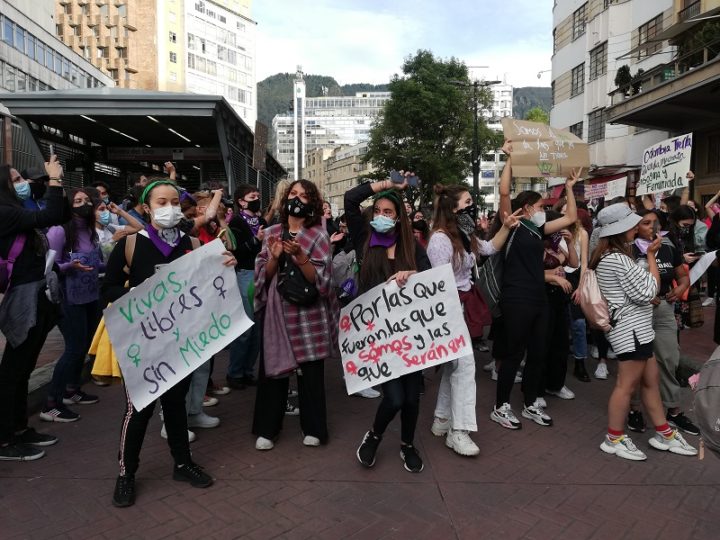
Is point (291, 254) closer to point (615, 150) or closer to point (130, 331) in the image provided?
point (130, 331)

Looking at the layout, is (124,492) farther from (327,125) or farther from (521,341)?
(327,125)

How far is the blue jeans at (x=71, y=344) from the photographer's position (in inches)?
194

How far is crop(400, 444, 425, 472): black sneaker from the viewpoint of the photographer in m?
3.93

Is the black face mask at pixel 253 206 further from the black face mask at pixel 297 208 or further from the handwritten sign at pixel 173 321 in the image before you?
the handwritten sign at pixel 173 321

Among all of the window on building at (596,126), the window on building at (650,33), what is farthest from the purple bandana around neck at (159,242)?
the window on building at (596,126)

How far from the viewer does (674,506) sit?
352 cm

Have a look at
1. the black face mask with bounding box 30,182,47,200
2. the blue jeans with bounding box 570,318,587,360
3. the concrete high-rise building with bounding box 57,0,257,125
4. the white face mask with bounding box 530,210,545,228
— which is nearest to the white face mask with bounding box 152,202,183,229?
the black face mask with bounding box 30,182,47,200

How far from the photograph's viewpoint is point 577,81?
2869cm

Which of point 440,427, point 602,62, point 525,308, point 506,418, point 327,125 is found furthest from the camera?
point 327,125

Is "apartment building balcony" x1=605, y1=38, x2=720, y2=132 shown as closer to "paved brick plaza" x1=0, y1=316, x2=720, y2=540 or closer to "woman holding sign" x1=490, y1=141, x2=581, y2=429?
"woman holding sign" x1=490, y1=141, x2=581, y2=429

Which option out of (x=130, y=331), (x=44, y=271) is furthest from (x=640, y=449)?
(x=44, y=271)

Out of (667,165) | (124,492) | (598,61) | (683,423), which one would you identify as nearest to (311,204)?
(124,492)

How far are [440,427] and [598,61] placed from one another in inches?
1034

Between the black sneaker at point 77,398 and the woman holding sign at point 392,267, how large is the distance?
2847 mm
